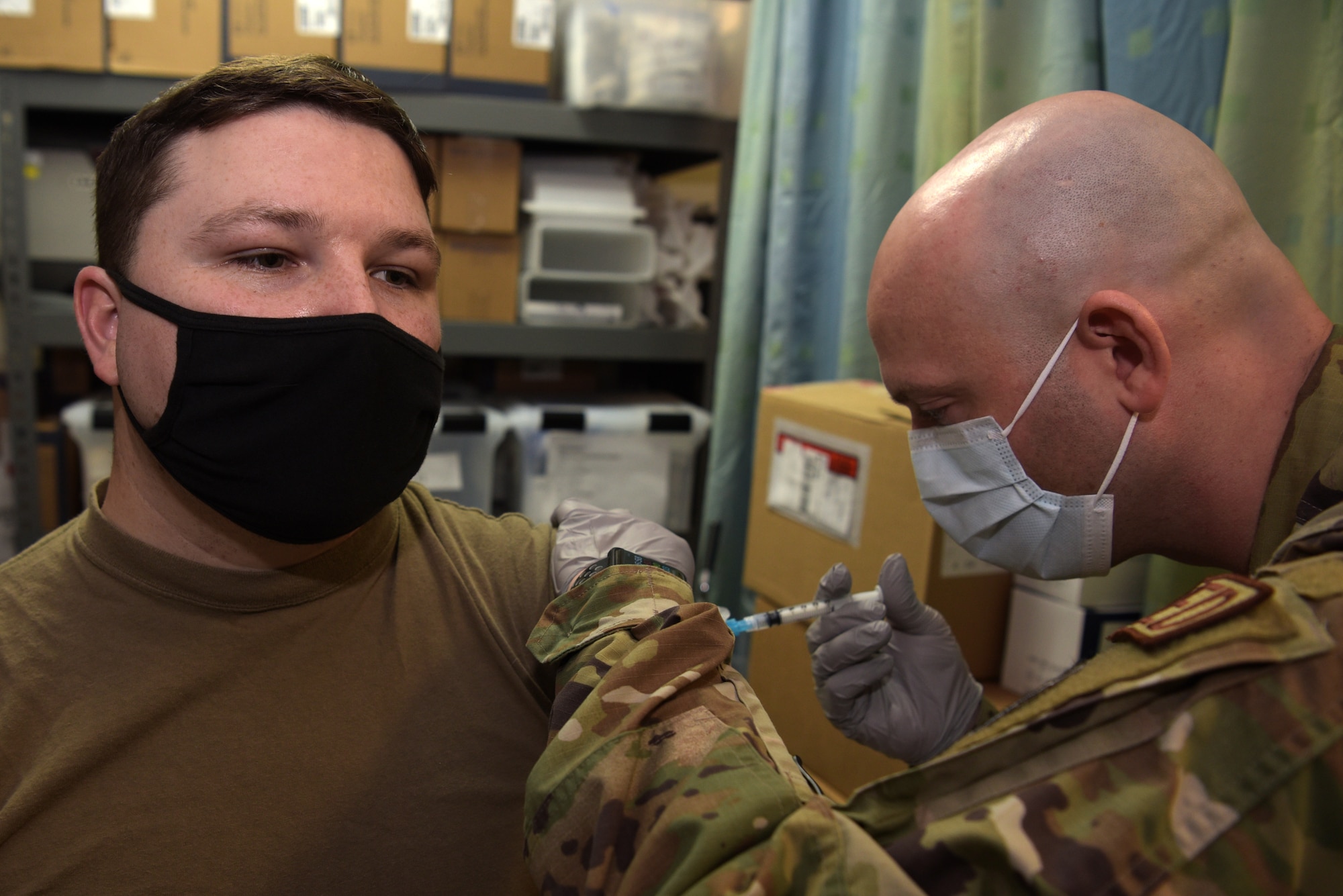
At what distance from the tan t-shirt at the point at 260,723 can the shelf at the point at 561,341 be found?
1.30 meters

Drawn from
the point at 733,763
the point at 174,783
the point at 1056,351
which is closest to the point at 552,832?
the point at 733,763

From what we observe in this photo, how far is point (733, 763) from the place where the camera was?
2.13 ft

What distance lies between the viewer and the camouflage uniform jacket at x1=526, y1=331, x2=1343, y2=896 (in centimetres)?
54

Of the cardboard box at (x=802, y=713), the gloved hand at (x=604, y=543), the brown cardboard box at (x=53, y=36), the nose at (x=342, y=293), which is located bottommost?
the cardboard box at (x=802, y=713)

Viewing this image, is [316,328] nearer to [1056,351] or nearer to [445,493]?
[1056,351]

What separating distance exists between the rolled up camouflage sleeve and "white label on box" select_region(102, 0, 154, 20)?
6.06 feet

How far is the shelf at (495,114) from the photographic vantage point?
1.95m

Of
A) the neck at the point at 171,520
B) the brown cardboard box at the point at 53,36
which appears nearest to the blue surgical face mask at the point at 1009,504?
the neck at the point at 171,520

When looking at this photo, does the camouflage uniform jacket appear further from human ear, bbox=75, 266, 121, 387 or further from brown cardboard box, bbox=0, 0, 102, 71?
brown cardboard box, bbox=0, 0, 102, 71

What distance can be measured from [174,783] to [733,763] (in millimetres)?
499

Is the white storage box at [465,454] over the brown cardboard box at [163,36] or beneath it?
beneath

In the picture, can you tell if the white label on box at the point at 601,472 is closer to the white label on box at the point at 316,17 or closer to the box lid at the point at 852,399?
the box lid at the point at 852,399

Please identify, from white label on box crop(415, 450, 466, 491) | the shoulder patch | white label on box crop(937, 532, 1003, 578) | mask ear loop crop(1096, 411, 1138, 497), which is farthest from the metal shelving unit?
the shoulder patch

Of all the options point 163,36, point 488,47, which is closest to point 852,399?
point 488,47
